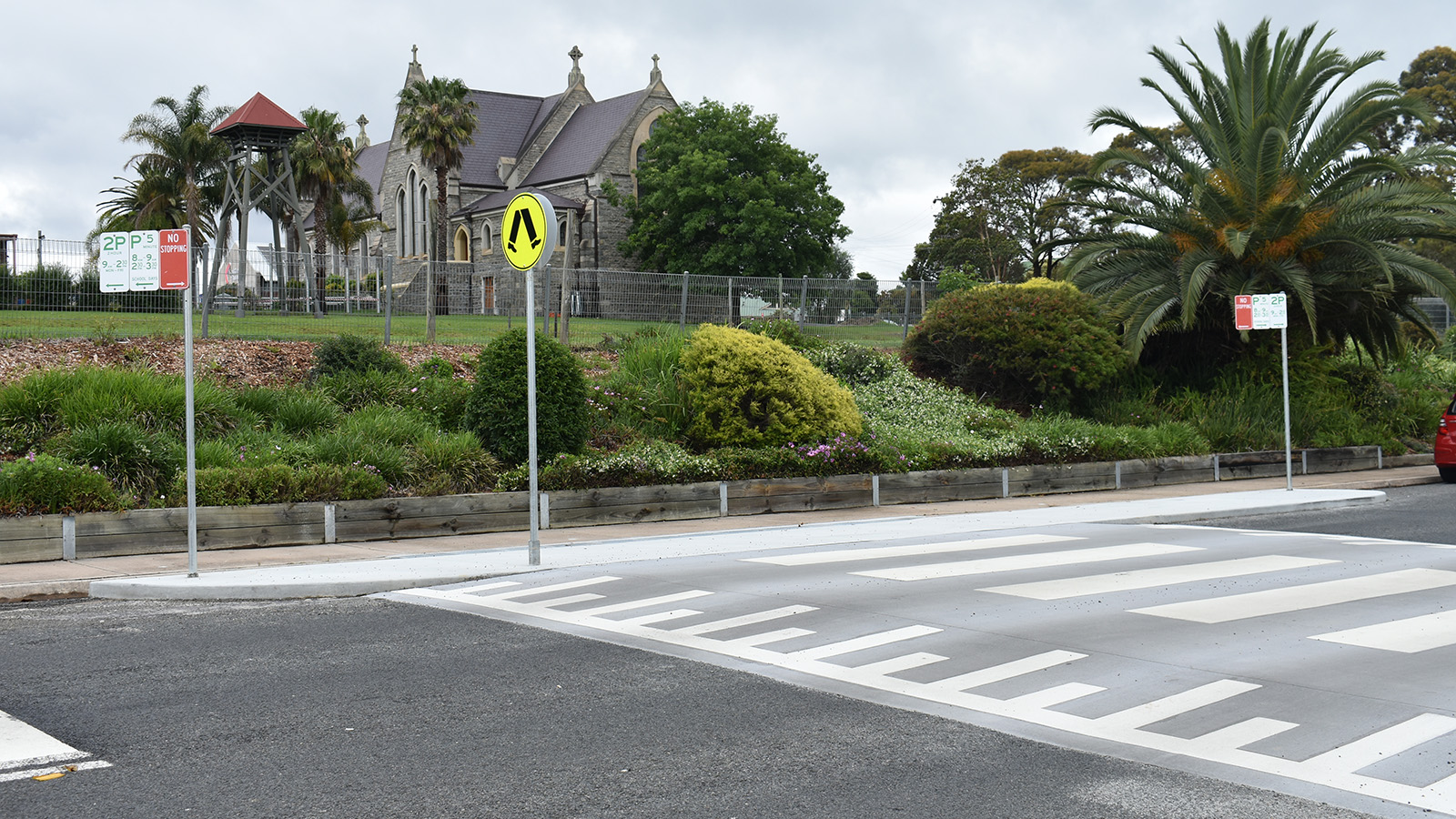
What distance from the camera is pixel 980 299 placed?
22.1 m

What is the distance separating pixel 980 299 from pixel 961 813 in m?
18.2

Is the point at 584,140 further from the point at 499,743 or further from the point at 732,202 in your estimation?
the point at 499,743

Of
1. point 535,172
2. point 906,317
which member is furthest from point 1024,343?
point 535,172

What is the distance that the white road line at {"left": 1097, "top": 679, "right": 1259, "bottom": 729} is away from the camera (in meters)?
5.96

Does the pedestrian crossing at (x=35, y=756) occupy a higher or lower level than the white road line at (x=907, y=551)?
lower

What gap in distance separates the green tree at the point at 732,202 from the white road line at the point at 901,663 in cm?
4282

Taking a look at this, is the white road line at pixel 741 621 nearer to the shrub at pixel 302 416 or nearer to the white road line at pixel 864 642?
the white road line at pixel 864 642

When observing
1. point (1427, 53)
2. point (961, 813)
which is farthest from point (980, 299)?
point (1427, 53)

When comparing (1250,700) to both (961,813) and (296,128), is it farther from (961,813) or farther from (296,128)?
(296,128)

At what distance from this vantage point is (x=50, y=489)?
11.4 metres

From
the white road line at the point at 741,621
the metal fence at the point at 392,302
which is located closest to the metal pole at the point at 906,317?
the metal fence at the point at 392,302

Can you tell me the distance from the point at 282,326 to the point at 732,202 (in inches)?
1300

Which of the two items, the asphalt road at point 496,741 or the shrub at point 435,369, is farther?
the shrub at point 435,369

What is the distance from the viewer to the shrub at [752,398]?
Answer: 16438 mm
